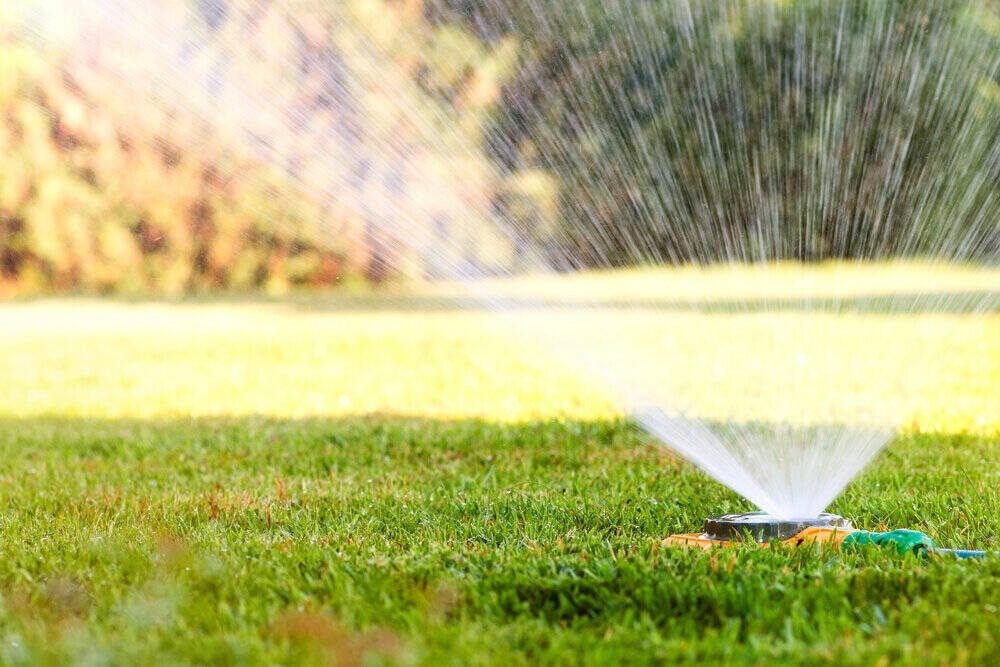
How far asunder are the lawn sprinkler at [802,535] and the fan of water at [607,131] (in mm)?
6890

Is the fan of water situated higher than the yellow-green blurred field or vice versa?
the fan of water

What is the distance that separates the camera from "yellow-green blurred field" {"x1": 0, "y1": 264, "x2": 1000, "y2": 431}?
5.60 m

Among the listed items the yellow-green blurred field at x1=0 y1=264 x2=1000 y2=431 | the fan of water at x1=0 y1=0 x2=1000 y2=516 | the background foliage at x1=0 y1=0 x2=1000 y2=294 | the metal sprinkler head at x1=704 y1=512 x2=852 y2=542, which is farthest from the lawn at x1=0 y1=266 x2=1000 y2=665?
the background foliage at x1=0 y1=0 x2=1000 y2=294

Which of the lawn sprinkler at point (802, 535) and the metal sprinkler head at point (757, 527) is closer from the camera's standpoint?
the lawn sprinkler at point (802, 535)

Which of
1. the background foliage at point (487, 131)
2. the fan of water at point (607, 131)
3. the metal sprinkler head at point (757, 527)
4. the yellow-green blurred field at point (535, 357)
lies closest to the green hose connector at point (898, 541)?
the metal sprinkler head at point (757, 527)

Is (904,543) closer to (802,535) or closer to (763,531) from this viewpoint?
(802,535)

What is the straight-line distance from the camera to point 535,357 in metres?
7.39

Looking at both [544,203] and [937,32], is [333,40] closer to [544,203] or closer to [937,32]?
[544,203]

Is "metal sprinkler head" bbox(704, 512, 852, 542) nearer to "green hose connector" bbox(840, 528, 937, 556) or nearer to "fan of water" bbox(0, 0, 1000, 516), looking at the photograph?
"green hose connector" bbox(840, 528, 937, 556)

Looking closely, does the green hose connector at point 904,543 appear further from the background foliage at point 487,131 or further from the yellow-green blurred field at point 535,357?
the background foliage at point 487,131

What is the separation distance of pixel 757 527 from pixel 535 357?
4519mm

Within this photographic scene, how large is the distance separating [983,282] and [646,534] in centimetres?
1182

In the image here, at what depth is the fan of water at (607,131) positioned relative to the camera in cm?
1283

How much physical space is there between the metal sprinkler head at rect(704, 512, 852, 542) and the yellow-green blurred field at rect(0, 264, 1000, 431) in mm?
1908
